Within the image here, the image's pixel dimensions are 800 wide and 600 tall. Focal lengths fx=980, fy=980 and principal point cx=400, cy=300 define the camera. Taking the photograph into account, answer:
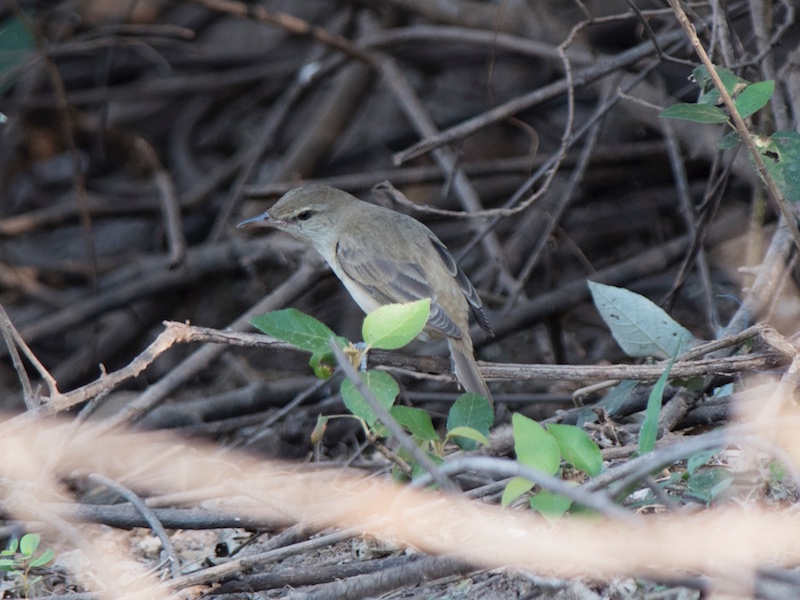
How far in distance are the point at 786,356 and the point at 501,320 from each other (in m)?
2.15

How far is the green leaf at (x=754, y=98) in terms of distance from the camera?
306cm

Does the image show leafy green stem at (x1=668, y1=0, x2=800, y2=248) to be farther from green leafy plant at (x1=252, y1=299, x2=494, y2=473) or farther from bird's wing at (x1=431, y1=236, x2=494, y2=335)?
bird's wing at (x1=431, y1=236, x2=494, y2=335)

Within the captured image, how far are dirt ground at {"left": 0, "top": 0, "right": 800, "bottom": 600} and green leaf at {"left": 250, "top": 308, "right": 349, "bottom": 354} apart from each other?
0.22 m

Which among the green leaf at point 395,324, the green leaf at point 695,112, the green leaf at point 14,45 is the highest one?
the green leaf at point 14,45

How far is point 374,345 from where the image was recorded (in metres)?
2.88

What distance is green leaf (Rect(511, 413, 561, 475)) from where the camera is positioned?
2664 millimetres

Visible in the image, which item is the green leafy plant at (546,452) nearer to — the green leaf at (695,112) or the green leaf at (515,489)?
the green leaf at (515,489)

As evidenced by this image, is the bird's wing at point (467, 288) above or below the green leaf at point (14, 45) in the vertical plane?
below

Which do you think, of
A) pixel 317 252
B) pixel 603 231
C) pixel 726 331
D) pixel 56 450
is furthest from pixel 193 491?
pixel 603 231

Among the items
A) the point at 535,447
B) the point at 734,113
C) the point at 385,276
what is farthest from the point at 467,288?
the point at 535,447

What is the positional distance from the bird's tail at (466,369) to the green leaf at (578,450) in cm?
108

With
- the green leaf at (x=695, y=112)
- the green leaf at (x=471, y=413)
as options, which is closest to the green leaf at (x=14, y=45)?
the green leaf at (x=471, y=413)

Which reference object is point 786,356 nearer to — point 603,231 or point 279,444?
point 279,444

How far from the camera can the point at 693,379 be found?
356 centimetres
